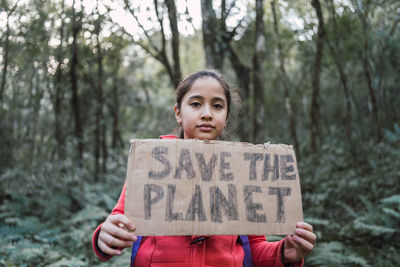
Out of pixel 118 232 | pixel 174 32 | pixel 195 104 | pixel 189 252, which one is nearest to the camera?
pixel 118 232

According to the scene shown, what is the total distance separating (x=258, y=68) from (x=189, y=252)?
5.67 m

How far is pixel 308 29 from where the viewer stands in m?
8.60

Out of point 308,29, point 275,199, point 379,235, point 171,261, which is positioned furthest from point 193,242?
point 308,29

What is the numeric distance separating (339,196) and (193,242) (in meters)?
5.32

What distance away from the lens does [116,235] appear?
1.43m

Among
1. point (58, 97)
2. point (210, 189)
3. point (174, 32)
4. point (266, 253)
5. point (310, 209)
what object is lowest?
point (310, 209)

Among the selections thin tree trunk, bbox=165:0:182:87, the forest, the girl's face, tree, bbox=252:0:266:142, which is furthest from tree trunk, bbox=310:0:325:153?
the girl's face

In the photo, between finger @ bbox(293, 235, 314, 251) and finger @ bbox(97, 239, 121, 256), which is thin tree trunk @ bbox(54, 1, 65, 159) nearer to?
A: finger @ bbox(97, 239, 121, 256)

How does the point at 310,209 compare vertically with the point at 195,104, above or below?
below

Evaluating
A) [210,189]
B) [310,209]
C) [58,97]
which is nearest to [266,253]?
[210,189]

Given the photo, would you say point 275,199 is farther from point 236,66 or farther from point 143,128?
point 143,128

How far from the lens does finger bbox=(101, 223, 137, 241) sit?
1416 mm

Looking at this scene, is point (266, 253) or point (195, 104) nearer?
point (266, 253)

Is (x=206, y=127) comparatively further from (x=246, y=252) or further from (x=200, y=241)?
(x=246, y=252)
